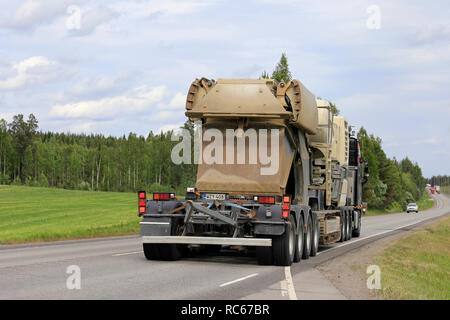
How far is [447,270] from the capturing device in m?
18.6

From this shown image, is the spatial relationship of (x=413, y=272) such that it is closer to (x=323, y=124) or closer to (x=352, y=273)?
(x=352, y=273)

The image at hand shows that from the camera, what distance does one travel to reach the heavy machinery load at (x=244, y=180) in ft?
49.1

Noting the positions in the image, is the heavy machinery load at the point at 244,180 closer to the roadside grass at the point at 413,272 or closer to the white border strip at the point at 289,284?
the white border strip at the point at 289,284

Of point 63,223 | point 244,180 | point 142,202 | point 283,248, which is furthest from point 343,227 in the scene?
point 63,223

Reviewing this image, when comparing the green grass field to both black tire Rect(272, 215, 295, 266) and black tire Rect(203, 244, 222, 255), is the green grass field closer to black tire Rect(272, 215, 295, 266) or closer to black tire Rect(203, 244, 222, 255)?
black tire Rect(203, 244, 222, 255)

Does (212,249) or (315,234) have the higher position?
(315,234)

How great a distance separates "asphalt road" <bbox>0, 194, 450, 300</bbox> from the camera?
10188 millimetres

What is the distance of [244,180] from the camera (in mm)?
16156

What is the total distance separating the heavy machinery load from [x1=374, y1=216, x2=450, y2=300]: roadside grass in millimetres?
2484

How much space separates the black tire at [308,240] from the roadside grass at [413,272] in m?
1.80

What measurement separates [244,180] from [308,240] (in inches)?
112

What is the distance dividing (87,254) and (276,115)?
6433 mm

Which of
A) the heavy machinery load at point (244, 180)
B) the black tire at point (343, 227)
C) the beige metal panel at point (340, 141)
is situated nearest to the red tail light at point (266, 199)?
the heavy machinery load at point (244, 180)
